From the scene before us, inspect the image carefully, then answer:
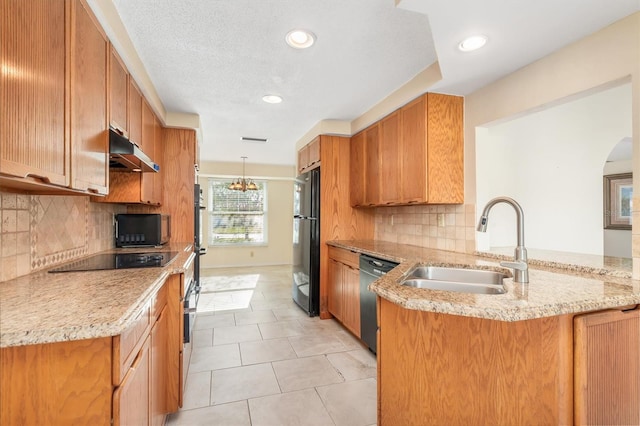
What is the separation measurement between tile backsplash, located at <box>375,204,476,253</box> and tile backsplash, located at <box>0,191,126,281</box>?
9.14 ft

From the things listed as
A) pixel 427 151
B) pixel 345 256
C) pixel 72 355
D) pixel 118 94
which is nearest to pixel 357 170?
pixel 345 256

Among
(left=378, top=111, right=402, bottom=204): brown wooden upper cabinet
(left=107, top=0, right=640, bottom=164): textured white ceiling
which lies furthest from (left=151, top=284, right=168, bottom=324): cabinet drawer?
(left=378, top=111, right=402, bottom=204): brown wooden upper cabinet

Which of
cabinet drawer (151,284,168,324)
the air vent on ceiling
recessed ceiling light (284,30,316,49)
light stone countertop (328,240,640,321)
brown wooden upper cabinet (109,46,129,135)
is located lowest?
cabinet drawer (151,284,168,324)

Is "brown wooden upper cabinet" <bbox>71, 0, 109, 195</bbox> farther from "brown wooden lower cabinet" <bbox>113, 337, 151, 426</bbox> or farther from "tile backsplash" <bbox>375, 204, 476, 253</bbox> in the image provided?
"tile backsplash" <bbox>375, 204, 476, 253</bbox>

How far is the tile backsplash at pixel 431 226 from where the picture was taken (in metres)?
2.52

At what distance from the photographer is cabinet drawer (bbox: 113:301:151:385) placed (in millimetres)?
921

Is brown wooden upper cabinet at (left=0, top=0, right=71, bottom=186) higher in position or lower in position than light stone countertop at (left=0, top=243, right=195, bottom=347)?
higher

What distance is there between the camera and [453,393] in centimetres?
124

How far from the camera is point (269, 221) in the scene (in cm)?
711

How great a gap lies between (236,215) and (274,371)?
4.96 metres

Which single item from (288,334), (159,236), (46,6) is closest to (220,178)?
(159,236)

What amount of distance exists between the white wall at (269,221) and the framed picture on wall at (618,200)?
18.5 ft

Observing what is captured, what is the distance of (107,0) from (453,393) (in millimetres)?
2422

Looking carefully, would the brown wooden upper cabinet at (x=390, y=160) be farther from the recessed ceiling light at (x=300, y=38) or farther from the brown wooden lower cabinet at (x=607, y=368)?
the brown wooden lower cabinet at (x=607, y=368)
